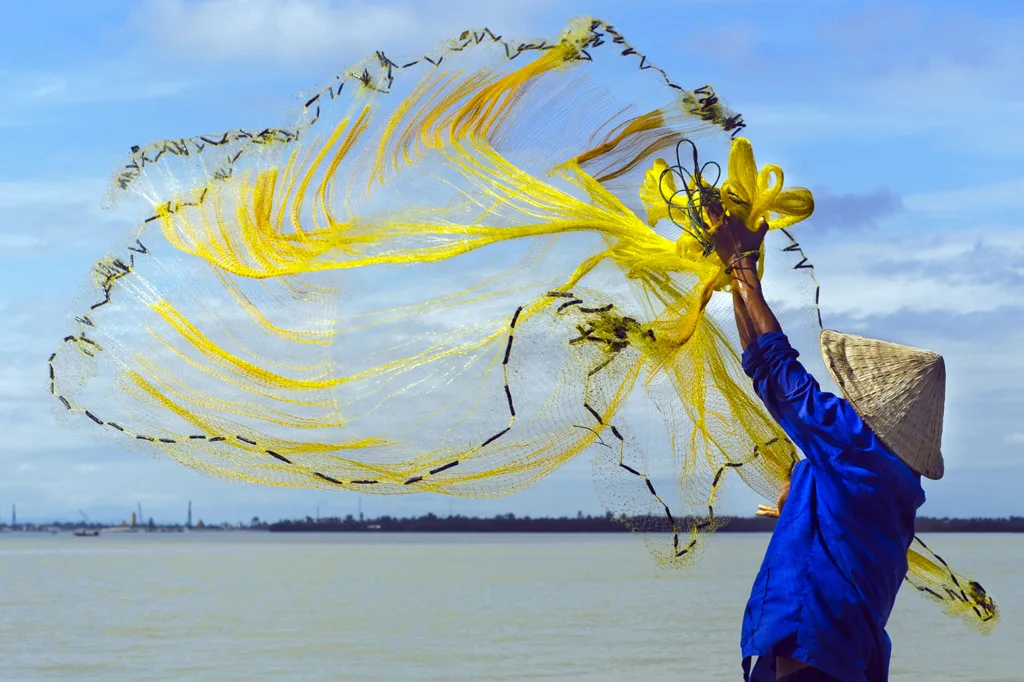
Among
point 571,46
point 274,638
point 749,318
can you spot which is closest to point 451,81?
point 571,46

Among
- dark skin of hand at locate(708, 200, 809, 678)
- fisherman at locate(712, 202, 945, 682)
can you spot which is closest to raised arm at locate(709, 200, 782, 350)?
dark skin of hand at locate(708, 200, 809, 678)

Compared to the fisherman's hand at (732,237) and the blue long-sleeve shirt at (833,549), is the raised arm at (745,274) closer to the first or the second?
the fisherman's hand at (732,237)

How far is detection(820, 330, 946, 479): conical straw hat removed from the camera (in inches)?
144

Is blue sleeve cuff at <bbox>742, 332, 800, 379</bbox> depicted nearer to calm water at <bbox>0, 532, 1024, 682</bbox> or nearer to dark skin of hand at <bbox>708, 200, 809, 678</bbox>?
dark skin of hand at <bbox>708, 200, 809, 678</bbox>

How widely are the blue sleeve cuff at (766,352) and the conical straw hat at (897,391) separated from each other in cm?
25

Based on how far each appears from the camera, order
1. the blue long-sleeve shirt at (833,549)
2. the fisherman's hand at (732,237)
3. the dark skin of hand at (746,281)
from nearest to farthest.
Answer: the blue long-sleeve shirt at (833,549)
the dark skin of hand at (746,281)
the fisherman's hand at (732,237)

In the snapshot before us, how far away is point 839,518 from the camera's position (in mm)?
3611

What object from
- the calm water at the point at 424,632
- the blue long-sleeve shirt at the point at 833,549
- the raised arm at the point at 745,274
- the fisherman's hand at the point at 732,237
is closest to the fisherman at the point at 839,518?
the blue long-sleeve shirt at the point at 833,549

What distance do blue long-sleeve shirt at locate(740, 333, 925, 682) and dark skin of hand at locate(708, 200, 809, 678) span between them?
120mm

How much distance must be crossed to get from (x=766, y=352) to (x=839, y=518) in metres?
0.55

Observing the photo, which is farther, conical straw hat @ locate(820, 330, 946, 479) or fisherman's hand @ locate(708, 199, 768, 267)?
fisherman's hand @ locate(708, 199, 768, 267)

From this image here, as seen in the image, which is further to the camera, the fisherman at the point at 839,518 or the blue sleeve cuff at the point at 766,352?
the blue sleeve cuff at the point at 766,352

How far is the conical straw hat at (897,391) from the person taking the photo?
12.0 feet

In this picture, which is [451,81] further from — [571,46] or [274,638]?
[274,638]
